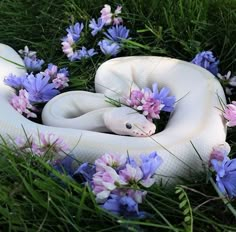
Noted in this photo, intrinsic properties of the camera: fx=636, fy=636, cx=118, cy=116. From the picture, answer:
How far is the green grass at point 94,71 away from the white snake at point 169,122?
0.10 metres

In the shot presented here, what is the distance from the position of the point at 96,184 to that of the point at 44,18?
1.53 metres

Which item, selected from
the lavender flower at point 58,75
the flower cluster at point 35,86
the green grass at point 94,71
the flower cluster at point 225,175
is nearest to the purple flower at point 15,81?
the flower cluster at point 35,86

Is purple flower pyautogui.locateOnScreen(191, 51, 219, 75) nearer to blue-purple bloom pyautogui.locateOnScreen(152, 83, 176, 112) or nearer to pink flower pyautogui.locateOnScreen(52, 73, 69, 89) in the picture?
blue-purple bloom pyautogui.locateOnScreen(152, 83, 176, 112)

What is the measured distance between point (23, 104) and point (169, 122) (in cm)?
61

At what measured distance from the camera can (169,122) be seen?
243cm

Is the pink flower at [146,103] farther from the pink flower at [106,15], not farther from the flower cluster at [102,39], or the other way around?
the pink flower at [106,15]

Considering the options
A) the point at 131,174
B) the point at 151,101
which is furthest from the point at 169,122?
the point at 131,174

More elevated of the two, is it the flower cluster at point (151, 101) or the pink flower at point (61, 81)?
the flower cluster at point (151, 101)

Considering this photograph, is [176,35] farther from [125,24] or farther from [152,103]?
[152,103]

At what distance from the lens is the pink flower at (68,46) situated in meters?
2.97

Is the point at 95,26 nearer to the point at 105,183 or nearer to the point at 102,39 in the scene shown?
the point at 102,39

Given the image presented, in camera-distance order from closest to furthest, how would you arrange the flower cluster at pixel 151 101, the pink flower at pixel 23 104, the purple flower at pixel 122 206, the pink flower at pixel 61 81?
the purple flower at pixel 122 206 < the flower cluster at pixel 151 101 < the pink flower at pixel 23 104 < the pink flower at pixel 61 81

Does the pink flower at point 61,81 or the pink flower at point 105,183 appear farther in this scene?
the pink flower at point 61,81

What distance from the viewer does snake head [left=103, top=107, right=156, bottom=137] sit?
230cm
